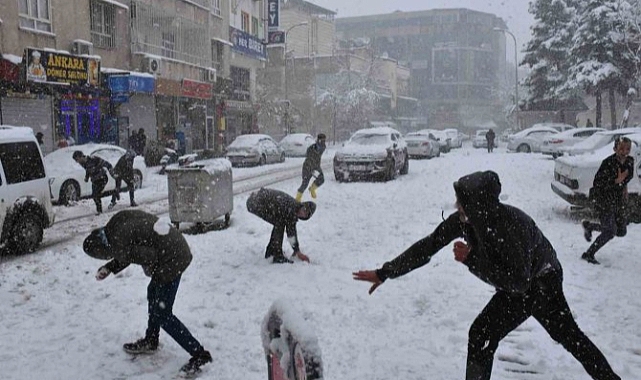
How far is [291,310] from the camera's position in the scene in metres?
2.48

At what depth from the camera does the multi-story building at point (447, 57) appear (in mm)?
103375

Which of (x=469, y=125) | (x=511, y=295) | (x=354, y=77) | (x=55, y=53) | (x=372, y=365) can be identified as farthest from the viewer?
(x=469, y=125)

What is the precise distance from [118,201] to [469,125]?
92.5 m

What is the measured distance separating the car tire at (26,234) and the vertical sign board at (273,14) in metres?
36.5

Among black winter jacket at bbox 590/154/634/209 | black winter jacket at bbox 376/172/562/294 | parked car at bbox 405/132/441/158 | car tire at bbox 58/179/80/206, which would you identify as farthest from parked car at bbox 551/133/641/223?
parked car at bbox 405/132/441/158

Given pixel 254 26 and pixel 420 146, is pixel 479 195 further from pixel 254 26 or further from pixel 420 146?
pixel 254 26

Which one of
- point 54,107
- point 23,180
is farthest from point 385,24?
point 23,180

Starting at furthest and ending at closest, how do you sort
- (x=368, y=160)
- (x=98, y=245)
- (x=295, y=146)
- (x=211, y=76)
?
(x=295, y=146) < (x=211, y=76) < (x=368, y=160) < (x=98, y=245)

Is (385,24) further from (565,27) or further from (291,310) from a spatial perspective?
(291,310)

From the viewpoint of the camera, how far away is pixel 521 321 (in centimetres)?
369

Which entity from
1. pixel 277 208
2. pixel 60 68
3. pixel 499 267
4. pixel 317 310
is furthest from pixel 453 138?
pixel 499 267

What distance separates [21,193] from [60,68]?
42.0 feet

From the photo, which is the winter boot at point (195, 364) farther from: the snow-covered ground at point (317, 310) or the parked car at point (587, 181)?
the parked car at point (587, 181)

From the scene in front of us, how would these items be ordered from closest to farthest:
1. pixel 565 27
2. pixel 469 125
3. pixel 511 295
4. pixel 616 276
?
pixel 511 295, pixel 616 276, pixel 565 27, pixel 469 125
